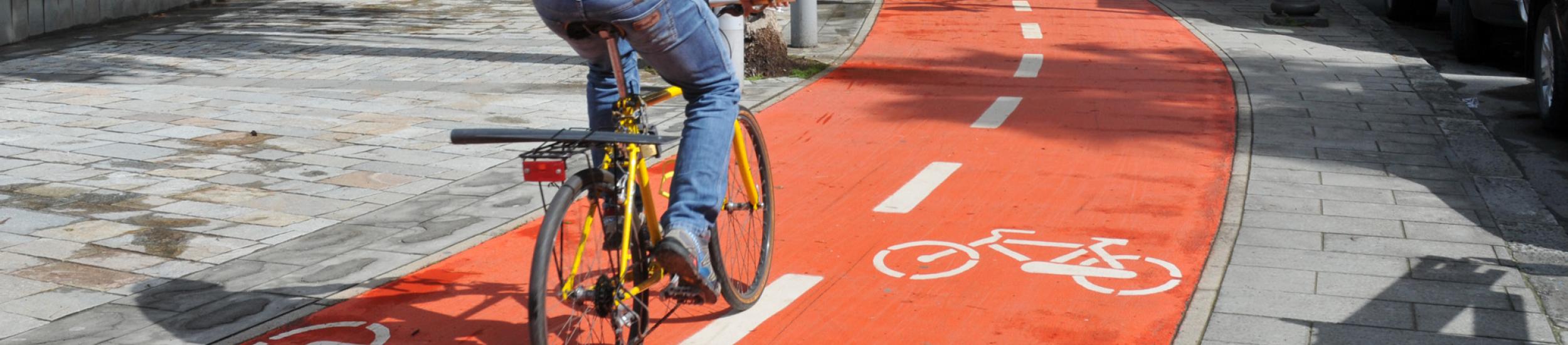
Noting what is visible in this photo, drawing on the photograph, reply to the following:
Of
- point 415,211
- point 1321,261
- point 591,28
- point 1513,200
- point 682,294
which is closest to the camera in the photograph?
point 591,28

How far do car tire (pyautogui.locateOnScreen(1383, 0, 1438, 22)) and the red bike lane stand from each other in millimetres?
4422

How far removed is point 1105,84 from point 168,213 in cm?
699

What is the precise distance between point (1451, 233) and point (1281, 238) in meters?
0.76

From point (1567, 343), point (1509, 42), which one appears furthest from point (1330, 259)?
point (1509, 42)

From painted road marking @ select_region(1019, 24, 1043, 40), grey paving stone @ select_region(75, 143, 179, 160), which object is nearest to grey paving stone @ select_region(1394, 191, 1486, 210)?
grey paving stone @ select_region(75, 143, 179, 160)

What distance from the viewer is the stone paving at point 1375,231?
468cm

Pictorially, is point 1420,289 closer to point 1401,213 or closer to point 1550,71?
point 1401,213

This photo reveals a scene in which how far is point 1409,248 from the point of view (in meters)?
5.71

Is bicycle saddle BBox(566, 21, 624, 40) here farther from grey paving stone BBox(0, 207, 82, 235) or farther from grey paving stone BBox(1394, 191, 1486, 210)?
grey paving stone BBox(1394, 191, 1486, 210)

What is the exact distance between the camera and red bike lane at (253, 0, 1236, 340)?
4691 millimetres

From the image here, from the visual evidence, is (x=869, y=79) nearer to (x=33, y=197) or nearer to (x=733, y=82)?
(x=33, y=197)

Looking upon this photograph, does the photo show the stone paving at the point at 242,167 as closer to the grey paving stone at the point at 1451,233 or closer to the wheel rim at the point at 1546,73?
the grey paving stone at the point at 1451,233

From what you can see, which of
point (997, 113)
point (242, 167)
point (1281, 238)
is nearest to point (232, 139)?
point (242, 167)

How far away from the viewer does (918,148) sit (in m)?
8.23
